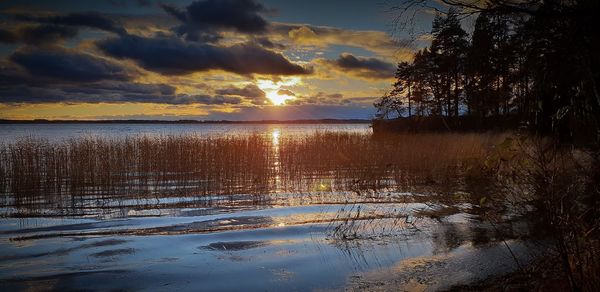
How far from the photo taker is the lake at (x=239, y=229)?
6281 millimetres

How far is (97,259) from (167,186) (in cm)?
846

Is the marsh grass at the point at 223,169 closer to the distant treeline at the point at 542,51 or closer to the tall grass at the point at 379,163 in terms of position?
the tall grass at the point at 379,163

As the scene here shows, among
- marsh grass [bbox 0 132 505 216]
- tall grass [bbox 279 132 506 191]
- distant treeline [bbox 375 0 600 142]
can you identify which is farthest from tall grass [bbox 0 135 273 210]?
distant treeline [bbox 375 0 600 142]

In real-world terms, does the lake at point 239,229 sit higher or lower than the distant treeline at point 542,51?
lower

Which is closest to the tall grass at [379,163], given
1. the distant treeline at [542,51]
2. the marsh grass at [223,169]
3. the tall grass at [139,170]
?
the marsh grass at [223,169]

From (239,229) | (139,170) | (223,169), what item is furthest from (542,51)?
(139,170)

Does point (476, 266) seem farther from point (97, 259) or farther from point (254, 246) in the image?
point (97, 259)

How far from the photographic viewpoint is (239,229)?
30.3 ft

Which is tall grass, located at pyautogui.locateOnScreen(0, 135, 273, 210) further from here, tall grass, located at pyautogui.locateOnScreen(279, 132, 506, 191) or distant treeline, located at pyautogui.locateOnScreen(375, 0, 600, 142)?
distant treeline, located at pyautogui.locateOnScreen(375, 0, 600, 142)

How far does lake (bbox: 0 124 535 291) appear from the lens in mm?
6281

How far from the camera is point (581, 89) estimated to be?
526 centimetres

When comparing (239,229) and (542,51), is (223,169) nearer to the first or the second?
(239,229)

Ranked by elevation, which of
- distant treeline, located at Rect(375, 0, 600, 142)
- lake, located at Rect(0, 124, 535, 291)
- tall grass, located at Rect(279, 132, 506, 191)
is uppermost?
distant treeline, located at Rect(375, 0, 600, 142)

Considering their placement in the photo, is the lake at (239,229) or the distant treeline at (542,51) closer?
the distant treeline at (542,51)
